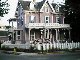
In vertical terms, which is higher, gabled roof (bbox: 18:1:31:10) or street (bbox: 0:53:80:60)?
gabled roof (bbox: 18:1:31:10)

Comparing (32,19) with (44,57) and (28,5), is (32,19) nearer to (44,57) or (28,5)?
(28,5)

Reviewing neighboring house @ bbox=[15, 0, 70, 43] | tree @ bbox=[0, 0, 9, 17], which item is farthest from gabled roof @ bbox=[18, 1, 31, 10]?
tree @ bbox=[0, 0, 9, 17]

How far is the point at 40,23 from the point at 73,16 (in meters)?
0.28

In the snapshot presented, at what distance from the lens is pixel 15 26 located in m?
1.31

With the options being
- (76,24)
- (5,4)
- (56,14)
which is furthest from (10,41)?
(76,24)

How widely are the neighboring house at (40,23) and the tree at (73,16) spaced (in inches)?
1.8

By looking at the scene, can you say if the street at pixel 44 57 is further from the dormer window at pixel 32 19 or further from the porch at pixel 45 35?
the dormer window at pixel 32 19

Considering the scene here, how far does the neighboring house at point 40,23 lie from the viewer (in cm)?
132

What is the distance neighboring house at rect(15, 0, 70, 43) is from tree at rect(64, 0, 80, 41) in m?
0.05

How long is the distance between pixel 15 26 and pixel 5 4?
7.5 inches

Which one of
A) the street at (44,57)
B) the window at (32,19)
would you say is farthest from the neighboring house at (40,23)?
the street at (44,57)

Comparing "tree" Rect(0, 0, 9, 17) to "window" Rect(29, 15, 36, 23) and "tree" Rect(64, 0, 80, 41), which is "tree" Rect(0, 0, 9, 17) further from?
"tree" Rect(64, 0, 80, 41)

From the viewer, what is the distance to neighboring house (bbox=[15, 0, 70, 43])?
1.32 metres

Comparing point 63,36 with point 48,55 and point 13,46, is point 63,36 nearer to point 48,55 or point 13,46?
point 48,55
